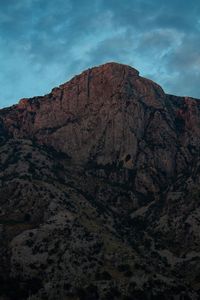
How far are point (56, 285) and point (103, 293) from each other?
55.0 ft

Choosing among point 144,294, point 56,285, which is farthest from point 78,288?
point 144,294

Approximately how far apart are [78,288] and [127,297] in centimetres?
1710

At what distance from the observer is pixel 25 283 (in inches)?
7840

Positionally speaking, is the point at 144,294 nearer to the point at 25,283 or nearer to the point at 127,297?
the point at 127,297

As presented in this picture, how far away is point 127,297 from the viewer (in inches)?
7672

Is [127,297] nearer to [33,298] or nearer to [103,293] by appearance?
[103,293]

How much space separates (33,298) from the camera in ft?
618

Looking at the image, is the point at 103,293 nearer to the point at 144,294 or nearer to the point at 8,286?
the point at 144,294

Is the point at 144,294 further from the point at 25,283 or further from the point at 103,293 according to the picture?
the point at 25,283

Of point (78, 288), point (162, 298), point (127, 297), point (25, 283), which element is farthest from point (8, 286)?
point (162, 298)

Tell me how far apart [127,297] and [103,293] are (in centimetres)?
832

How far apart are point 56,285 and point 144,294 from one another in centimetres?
3087

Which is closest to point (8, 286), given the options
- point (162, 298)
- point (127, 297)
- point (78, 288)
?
point (78, 288)

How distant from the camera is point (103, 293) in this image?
195 metres
